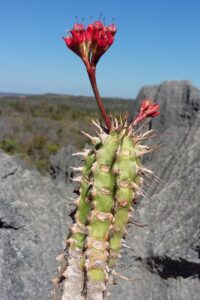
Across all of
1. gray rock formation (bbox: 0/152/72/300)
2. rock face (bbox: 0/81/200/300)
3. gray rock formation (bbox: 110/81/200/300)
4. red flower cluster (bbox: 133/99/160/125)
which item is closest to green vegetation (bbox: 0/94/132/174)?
gray rock formation (bbox: 110/81/200/300)

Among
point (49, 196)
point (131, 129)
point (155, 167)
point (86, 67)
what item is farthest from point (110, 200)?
point (155, 167)

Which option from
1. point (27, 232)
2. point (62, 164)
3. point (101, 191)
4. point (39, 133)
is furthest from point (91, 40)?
point (39, 133)

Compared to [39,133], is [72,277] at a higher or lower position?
higher

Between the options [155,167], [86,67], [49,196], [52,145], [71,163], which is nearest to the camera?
[86,67]

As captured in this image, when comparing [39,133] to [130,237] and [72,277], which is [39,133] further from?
[72,277]

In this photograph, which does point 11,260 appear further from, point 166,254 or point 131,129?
point 131,129

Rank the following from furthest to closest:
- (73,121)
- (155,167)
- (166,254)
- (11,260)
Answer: (73,121) < (155,167) < (166,254) < (11,260)

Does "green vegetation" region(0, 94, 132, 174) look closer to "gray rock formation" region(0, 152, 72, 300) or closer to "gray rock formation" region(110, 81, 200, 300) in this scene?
"gray rock formation" region(110, 81, 200, 300)
